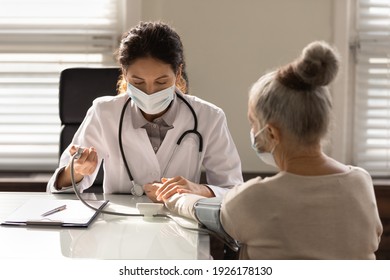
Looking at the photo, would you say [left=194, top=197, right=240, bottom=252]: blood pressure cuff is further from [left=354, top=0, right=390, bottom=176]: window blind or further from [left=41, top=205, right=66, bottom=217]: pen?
[left=354, top=0, right=390, bottom=176]: window blind

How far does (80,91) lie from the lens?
2350 mm

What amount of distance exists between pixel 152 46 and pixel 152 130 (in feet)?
0.91

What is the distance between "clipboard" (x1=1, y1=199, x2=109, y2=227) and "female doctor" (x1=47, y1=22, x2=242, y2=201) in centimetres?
14

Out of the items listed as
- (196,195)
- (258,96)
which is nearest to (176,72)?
(196,195)

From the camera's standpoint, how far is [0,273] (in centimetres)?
123

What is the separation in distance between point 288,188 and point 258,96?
0.21 m

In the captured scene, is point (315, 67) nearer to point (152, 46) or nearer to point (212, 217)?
point (212, 217)

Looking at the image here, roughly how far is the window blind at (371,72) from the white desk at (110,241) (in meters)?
1.63

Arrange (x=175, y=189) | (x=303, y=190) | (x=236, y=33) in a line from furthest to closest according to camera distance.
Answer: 1. (x=236, y=33)
2. (x=175, y=189)
3. (x=303, y=190)

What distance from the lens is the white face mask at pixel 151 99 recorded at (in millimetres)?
1865

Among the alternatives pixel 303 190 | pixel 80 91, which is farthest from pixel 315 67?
pixel 80 91

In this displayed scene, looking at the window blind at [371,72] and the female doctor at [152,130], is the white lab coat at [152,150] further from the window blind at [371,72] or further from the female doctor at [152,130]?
the window blind at [371,72]

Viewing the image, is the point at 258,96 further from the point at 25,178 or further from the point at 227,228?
the point at 25,178

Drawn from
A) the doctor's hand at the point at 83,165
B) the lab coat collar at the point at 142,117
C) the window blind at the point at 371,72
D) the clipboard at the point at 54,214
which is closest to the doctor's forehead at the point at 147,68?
the lab coat collar at the point at 142,117
